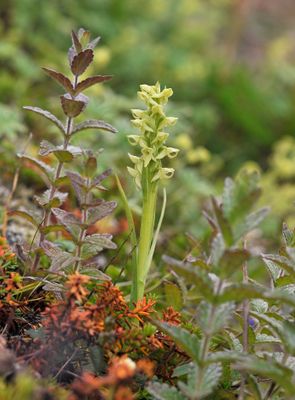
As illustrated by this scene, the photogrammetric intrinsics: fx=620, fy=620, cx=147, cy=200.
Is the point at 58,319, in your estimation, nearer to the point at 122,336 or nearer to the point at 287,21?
the point at 122,336

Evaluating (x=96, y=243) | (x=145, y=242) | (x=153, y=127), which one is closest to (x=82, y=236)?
(x=96, y=243)

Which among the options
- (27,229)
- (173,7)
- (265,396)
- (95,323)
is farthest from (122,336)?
(173,7)

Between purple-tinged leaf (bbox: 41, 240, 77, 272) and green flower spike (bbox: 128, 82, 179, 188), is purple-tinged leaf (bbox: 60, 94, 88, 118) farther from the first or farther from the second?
purple-tinged leaf (bbox: 41, 240, 77, 272)

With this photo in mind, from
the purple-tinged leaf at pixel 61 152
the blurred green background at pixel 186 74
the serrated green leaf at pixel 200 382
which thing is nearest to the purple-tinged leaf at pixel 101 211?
the purple-tinged leaf at pixel 61 152

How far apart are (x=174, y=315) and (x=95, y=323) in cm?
21

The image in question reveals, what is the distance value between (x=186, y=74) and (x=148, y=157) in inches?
116

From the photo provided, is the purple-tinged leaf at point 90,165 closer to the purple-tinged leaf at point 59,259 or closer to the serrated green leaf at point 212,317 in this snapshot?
the purple-tinged leaf at point 59,259

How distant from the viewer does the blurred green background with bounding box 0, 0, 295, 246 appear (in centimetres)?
323

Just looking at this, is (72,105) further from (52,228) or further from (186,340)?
→ (186,340)

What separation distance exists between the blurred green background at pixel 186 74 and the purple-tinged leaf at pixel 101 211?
1.62 metres

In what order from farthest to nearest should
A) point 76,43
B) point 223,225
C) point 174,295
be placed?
point 174,295, point 76,43, point 223,225

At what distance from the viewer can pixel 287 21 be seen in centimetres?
626

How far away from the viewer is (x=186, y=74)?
163 inches

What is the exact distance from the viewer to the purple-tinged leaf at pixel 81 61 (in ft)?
4.15
